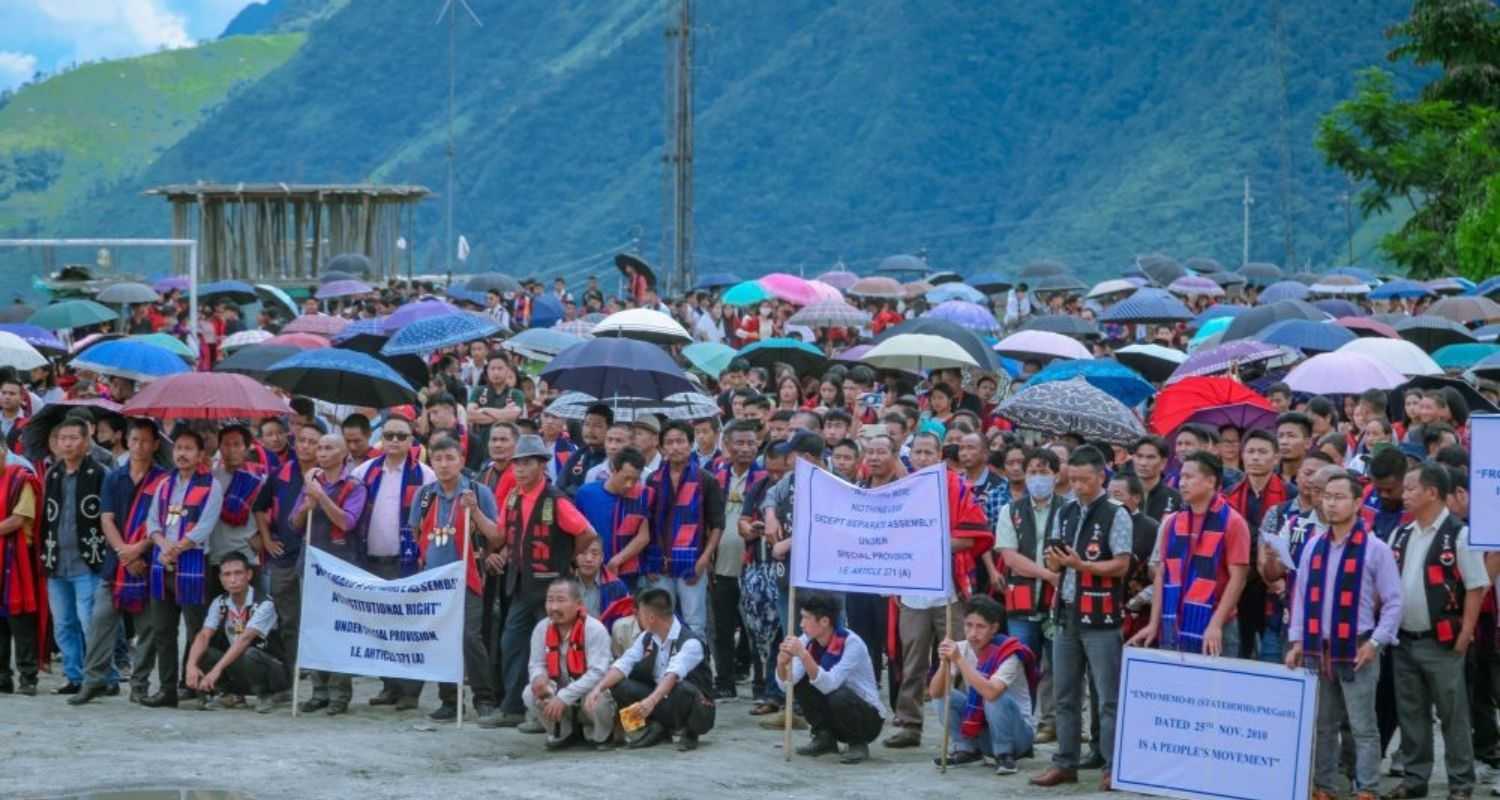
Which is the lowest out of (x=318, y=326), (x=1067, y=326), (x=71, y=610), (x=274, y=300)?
(x=71, y=610)

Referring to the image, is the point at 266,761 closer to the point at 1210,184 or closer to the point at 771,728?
the point at 771,728

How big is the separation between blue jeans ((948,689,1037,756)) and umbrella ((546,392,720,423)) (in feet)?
14.7

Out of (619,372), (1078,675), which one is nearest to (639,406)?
(619,372)

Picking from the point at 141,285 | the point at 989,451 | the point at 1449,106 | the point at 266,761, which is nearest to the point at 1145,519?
the point at 989,451

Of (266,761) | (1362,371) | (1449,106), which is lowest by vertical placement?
(266,761)

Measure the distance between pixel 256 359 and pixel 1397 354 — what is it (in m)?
9.51

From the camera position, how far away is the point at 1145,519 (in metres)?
12.1

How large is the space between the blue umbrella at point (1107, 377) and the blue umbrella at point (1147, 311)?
791 cm

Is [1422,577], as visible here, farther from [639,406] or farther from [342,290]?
[342,290]

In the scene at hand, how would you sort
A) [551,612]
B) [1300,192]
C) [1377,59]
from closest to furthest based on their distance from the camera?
[551,612] → [1300,192] → [1377,59]

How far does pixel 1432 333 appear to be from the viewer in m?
22.9

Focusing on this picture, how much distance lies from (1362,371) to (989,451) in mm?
3699

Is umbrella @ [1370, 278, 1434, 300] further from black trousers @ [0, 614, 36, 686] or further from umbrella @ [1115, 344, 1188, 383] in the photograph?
black trousers @ [0, 614, 36, 686]

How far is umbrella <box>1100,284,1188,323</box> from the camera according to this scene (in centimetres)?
2683
